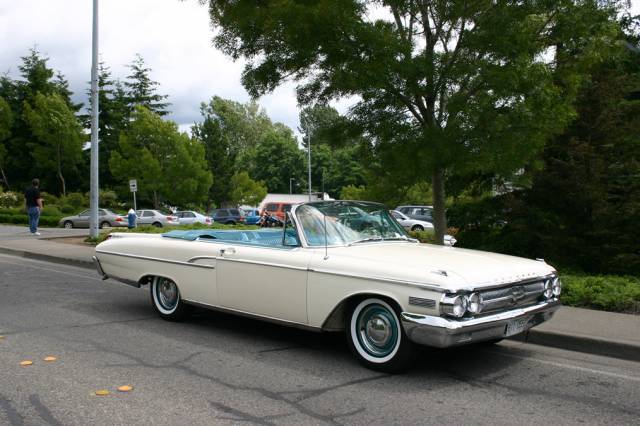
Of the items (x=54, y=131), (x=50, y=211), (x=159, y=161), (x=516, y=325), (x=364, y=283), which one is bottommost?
(x=516, y=325)

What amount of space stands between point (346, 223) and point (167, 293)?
8.12 ft

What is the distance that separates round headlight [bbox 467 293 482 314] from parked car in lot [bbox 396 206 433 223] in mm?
28958

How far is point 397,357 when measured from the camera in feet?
16.1

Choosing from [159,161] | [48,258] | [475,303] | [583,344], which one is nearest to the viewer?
[475,303]

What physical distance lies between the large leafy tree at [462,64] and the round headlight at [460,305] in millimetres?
4192

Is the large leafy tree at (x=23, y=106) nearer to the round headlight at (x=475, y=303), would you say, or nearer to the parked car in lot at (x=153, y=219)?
the parked car in lot at (x=153, y=219)

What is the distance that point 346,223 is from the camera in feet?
19.6

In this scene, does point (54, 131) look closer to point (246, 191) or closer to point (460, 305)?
point (246, 191)

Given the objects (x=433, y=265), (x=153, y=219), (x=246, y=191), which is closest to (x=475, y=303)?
(x=433, y=265)

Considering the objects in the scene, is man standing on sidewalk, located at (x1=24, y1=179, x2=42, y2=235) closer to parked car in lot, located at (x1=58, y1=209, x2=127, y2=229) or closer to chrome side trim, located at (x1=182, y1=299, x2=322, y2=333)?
parked car in lot, located at (x1=58, y1=209, x2=127, y2=229)

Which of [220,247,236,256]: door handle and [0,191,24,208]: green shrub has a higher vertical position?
[0,191,24,208]: green shrub

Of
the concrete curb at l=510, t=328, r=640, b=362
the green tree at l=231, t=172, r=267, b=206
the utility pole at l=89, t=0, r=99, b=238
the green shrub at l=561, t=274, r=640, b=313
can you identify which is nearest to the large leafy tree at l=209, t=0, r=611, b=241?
the green shrub at l=561, t=274, r=640, b=313

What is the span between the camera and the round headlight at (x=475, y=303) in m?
4.64

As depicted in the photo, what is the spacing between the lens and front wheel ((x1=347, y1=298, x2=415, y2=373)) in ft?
16.0
